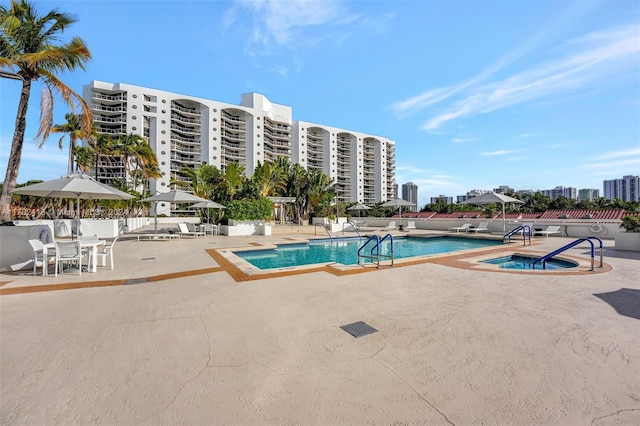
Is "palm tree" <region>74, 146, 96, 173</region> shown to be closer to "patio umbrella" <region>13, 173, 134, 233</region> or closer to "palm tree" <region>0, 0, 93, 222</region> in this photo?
"palm tree" <region>0, 0, 93, 222</region>

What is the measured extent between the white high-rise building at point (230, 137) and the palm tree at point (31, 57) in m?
31.5

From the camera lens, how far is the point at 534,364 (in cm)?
258

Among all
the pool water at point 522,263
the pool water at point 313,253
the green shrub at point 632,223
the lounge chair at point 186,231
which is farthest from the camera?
the lounge chair at point 186,231

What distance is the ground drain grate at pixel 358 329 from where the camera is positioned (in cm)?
328

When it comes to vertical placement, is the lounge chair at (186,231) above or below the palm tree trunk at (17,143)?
below

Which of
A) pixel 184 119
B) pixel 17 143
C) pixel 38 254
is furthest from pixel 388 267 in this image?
pixel 184 119

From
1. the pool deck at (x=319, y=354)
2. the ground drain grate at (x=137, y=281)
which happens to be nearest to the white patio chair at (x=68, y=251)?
the pool deck at (x=319, y=354)

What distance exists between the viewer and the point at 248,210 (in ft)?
58.6

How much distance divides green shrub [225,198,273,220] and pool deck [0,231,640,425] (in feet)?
40.5

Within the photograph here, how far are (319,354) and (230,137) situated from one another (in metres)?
64.5

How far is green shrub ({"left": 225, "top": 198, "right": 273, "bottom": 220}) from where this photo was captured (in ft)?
57.9

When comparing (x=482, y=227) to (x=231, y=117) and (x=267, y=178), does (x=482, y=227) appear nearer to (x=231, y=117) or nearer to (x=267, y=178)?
(x=267, y=178)

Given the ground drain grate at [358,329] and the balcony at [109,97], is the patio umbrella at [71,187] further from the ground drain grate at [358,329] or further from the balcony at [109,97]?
the balcony at [109,97]

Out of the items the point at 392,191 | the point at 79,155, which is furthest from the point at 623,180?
the point at 79,155
